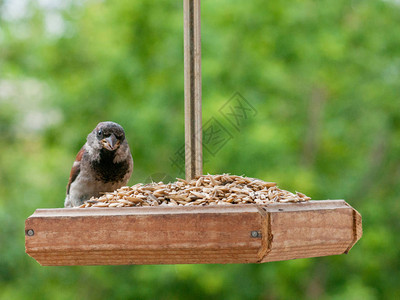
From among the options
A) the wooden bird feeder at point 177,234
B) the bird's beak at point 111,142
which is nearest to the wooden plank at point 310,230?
the wooden bird feeder at point 177,234

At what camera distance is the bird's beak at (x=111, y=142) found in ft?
8.90

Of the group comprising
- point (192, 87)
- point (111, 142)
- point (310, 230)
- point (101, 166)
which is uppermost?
point (192, 87)

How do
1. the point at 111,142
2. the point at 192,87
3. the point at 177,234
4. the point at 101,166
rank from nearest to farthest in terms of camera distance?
the point at 177,234
the point at 192,87
the point at 111,142
the point at 101,166

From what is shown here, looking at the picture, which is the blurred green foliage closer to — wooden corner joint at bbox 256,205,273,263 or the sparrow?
the sparrow

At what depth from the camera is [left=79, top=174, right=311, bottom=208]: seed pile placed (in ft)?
7.07

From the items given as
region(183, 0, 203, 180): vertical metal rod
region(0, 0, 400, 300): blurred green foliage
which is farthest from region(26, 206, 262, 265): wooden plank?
region(0, 0, 400, 300): blurred green foliage

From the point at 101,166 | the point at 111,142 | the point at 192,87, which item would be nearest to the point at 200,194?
the point at 192,87

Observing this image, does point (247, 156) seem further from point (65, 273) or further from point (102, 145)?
point (102, 145)

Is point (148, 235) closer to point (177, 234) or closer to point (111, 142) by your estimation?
point (177, 234)

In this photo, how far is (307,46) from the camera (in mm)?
Answer: 8656

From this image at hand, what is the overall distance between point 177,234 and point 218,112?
4921 millimetres

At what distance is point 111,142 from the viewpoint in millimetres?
2713

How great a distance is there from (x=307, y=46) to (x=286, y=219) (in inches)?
273

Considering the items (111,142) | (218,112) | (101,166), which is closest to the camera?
(111,142)
